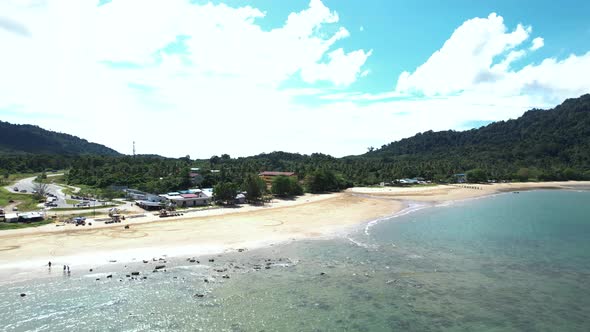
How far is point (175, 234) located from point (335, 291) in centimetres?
2839

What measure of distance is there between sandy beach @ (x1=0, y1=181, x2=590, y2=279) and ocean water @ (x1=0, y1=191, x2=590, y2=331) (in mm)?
3851

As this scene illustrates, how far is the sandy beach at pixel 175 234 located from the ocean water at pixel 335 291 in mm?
3851

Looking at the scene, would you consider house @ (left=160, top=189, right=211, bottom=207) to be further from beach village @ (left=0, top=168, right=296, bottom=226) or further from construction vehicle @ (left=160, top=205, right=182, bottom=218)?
construction vehicle @ (left=160, top=205, right=182, bottom=218)

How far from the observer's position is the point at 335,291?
32.6 m

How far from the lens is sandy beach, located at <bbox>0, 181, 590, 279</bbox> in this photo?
41281 mm

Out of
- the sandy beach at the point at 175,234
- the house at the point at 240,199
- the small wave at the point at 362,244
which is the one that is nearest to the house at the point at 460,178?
the sandy beach at the point at 175,234

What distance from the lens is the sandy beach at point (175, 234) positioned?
41281 millimetres

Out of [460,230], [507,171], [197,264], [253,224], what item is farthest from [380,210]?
[507,171]

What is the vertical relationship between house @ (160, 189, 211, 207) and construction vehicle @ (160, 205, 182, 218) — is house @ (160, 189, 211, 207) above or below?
above

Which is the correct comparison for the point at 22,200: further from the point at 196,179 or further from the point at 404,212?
the point at 404,212

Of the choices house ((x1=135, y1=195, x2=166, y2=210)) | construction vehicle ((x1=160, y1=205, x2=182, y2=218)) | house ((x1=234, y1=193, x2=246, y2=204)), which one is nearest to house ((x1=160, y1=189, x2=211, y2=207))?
house ((x1=135, y1=195, x2=166, y2=210))

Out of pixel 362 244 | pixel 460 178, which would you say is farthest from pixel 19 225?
pixel 460 178

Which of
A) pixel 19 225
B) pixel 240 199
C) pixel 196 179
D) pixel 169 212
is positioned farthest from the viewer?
pixel 196 179

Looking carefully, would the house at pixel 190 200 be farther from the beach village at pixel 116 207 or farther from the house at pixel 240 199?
the house at pixel 240 199
